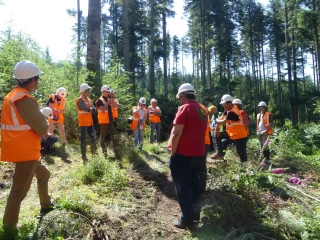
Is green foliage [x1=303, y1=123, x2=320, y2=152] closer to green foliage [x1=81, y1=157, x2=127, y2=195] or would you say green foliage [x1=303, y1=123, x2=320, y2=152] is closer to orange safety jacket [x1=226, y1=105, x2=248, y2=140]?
orange safety jacket [x1=226, y1=105, x2=248, y2=140]

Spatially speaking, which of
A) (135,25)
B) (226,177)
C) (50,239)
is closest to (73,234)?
(50,239)

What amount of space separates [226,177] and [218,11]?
30.4 m

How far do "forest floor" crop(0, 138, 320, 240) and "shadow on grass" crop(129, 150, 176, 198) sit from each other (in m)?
0.03

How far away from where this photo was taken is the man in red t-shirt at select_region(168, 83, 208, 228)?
4.12m

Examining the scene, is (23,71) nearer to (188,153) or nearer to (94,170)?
(188,153)

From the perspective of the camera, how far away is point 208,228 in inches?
159

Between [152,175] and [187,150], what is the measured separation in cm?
263

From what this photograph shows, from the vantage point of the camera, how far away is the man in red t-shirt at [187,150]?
4125 mm

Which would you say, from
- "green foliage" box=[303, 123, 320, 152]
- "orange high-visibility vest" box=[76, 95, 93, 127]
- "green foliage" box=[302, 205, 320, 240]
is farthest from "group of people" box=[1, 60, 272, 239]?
"green foliage" box=[303, 123, 320, 152]

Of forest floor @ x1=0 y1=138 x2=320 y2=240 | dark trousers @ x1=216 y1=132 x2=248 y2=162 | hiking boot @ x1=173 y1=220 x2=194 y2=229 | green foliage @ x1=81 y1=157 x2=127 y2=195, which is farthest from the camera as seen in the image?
dark trousers @ x1=216 y1=132 x2=248 y2=162

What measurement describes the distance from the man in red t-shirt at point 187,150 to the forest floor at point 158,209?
25 cm

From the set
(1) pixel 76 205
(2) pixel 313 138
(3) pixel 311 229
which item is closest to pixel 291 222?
(3) pixel 311 229

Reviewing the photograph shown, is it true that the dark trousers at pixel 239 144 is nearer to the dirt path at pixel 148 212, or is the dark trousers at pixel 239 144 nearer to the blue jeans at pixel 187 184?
the dirt path at pixel 148 212

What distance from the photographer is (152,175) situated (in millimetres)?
6594
